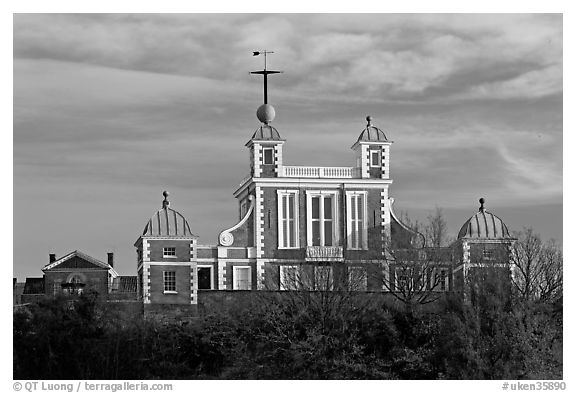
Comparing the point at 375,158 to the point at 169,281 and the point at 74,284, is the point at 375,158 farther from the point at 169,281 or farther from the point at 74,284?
the point at 74,284

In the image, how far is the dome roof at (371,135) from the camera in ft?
231

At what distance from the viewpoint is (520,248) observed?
68188 mm

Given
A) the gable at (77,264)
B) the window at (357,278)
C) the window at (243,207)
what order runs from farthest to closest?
the gable at (77,264), the window at (243,207), the window at (357,278)

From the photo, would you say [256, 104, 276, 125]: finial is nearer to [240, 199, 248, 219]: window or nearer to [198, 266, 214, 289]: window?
[240, 199, 248, 219]: window

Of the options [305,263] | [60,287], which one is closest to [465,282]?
[305,263]

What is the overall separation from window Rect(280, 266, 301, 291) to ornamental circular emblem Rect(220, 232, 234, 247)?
255 centimetres

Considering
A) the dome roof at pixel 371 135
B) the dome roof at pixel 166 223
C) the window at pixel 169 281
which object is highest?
the dome roof at pixel 371 135

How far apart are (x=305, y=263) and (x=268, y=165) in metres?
4.99

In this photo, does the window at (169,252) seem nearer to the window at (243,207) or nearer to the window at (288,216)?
the window at (243,207)

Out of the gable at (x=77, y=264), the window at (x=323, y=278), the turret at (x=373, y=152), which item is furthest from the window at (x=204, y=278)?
the gable at (x=77, y=264)

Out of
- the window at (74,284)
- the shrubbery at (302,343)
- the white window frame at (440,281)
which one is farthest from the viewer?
the window at (74,284)

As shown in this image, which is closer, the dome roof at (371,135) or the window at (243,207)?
the dome roof at (371,135)

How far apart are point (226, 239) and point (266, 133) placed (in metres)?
4.99

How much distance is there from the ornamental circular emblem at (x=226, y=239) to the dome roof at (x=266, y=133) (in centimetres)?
440
